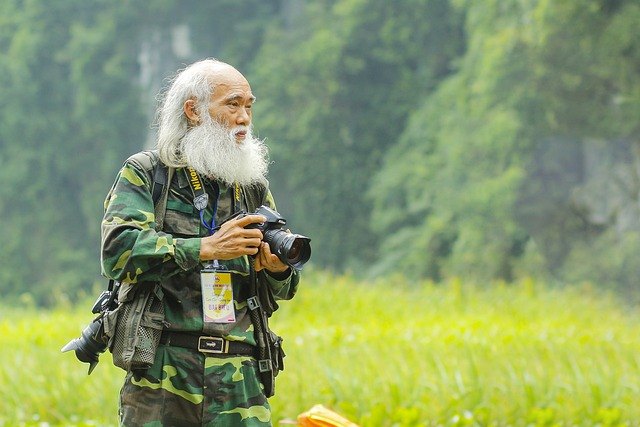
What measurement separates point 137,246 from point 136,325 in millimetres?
244

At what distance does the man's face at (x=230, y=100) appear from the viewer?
397 cm

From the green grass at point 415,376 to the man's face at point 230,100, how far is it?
11.0ft

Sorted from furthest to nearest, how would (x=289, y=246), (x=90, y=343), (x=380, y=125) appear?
1. (x=380, y=125)
2. (x=90, y=343)
3. (x=289, y=246)

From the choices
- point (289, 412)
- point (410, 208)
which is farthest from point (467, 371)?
point (410, 208)

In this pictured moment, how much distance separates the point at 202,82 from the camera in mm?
3979

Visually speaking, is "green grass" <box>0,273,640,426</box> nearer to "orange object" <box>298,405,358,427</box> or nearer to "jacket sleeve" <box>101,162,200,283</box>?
"orange object" <box>298,405,358,427</box>

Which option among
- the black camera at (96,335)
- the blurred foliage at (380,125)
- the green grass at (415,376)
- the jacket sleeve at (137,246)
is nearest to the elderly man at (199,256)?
the jacket sleeve at (137,246)

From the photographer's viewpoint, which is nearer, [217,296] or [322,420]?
[217,296]

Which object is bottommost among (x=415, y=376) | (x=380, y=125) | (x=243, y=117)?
(x=243, y=117)

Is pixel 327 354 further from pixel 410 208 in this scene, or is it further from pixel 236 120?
pixel 410 208

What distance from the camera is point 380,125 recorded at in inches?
1492

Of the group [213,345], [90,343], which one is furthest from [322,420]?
[90,343]

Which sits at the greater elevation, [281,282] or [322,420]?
[281,282]

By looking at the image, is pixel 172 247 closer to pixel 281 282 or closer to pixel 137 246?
pixel 137 246
